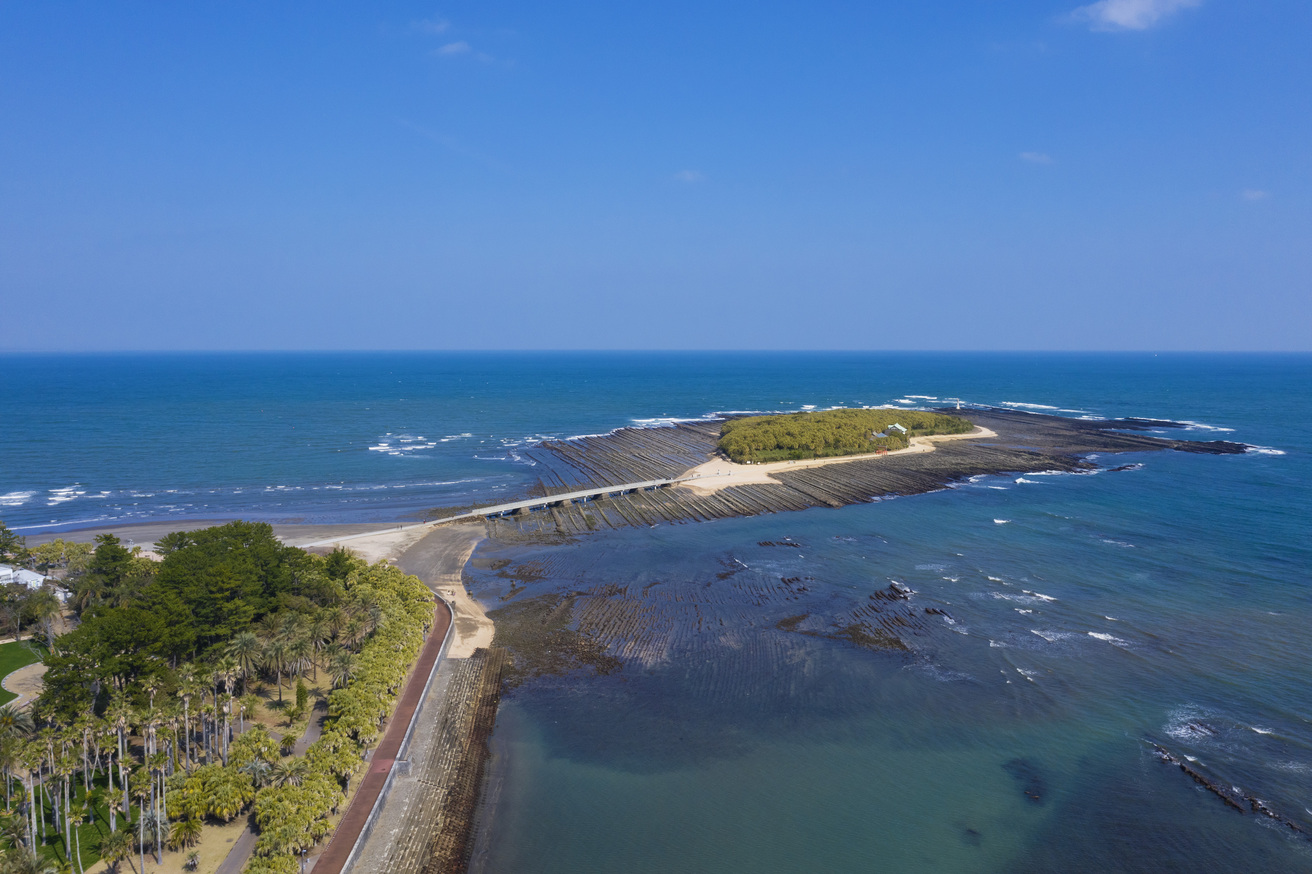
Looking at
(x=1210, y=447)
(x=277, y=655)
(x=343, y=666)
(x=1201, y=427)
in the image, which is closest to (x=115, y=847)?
(x=277, y=655)

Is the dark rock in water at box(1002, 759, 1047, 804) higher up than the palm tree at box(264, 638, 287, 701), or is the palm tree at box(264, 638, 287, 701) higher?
the palm tree at box(264, 638, 287, 701)

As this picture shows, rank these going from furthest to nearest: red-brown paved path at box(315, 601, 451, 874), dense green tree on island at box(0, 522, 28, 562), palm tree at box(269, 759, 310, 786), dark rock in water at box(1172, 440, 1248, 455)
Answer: dark rock in water at box(1172, 440, 1248, 455) < dense green tree on island at box(0, 522, 28, 562) < palm tree at box(269, 759, 310, 786) < red-brown paved path at box(315, 601, 451, 874)

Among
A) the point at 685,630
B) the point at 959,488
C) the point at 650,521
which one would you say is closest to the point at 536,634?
the point at 685,630

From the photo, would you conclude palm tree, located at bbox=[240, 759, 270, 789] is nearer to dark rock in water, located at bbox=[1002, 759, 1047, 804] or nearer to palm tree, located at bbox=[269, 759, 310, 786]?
palm tree, located at bbox=[269, 759, 310, 786]

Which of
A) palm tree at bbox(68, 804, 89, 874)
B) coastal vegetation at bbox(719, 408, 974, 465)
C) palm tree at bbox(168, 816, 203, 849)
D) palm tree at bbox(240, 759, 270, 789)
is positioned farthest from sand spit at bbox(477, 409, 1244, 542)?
palm tree at bbox(168, 816, 203, 849)

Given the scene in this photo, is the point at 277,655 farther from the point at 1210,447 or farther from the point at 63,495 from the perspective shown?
the point at 1210,447

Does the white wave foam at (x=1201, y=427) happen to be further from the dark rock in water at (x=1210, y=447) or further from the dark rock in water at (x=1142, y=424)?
the dark rock in water at (x=1210, y=447)

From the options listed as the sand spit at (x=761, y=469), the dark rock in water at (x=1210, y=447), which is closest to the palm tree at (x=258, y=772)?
the sand spit at (x=761, y=469)
